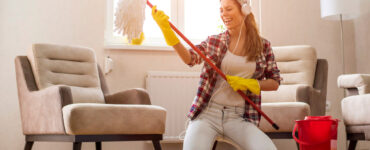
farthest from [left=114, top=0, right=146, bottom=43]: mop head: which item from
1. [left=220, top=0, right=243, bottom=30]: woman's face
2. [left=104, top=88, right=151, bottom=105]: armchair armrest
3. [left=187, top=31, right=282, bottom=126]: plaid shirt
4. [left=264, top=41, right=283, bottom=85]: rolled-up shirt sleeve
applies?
[left=104, top=88, right=151, bottom=105]: armchair armrest

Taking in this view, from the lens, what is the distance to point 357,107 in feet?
9.36

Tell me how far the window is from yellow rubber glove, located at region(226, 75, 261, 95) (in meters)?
2.21

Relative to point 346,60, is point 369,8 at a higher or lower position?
higher

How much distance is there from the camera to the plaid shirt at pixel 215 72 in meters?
1.74

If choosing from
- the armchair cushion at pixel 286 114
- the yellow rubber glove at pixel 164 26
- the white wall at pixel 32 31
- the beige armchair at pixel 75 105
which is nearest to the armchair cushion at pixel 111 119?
the beige armchair at pixel 75 105

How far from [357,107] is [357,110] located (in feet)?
0.07

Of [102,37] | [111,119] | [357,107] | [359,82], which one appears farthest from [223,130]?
[102,37]

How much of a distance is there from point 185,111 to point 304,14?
4.95 feet

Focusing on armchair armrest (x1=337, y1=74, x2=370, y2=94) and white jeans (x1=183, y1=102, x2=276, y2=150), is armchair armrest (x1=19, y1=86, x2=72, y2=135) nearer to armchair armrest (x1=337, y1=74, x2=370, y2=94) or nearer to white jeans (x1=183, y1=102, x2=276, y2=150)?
white jeans (x1=183, y1=102, x2=276, y2=150)

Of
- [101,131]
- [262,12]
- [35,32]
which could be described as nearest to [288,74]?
[262,12]

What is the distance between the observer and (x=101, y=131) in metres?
2.47

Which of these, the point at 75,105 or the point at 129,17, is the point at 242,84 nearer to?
the point at 129,17

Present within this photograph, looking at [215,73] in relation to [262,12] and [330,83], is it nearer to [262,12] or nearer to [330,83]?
[262,12]

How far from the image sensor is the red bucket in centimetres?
173
